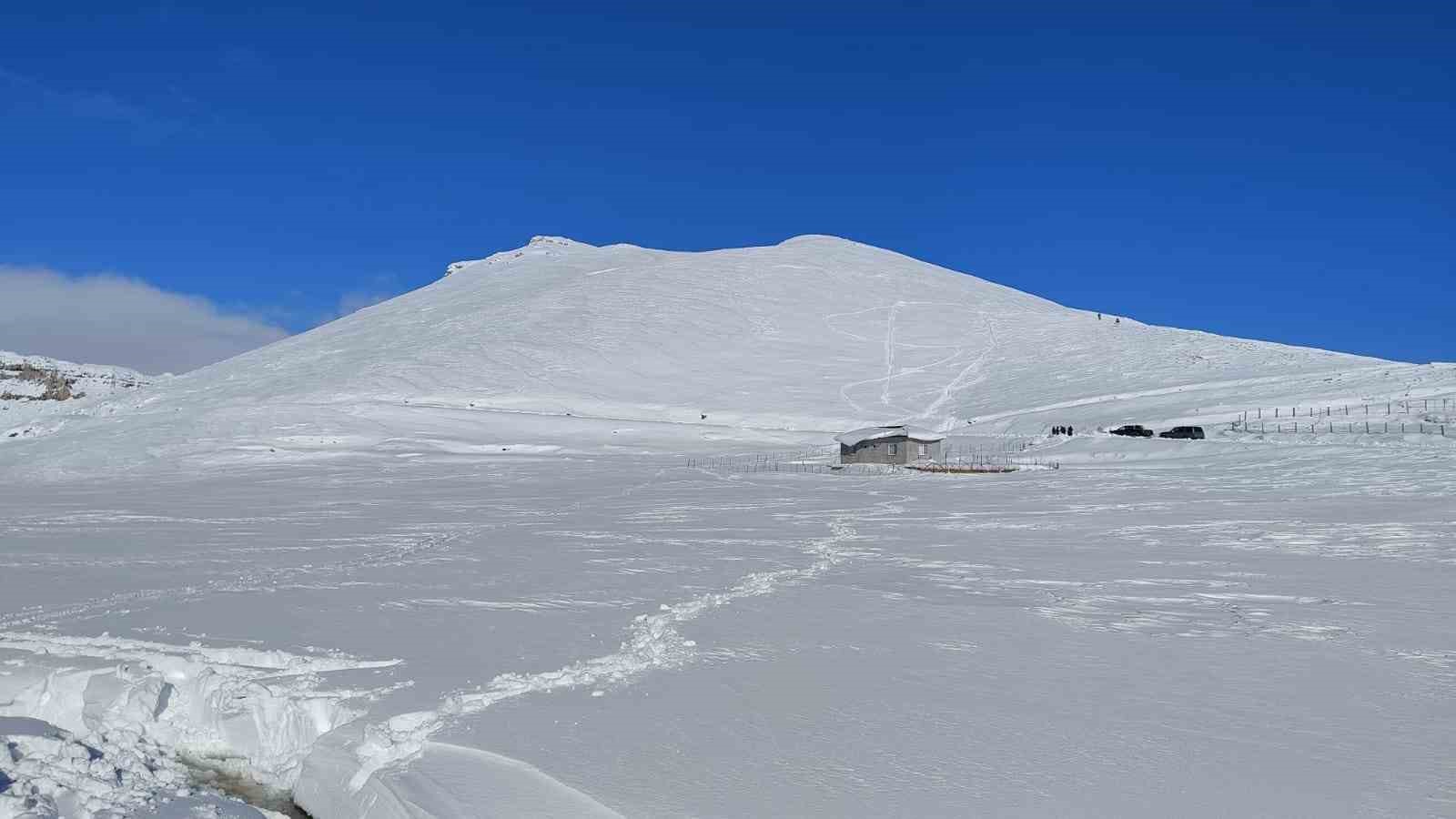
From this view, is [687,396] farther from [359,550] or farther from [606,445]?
[359,550]

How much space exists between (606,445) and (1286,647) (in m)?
57.7

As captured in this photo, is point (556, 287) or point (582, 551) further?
point (556, 287)

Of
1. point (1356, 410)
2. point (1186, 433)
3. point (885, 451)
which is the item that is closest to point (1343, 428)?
point (1186, 433)

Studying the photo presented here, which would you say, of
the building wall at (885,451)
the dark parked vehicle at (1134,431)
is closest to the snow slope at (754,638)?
the building wall at (885,451)

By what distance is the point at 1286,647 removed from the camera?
12180 mm

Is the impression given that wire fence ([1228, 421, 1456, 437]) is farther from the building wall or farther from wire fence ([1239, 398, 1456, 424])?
the building wall

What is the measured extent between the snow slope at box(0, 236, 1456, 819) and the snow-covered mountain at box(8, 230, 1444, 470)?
22.4 metres

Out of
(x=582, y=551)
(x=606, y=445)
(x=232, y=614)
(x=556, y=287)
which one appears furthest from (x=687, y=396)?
(x=232, y=614)

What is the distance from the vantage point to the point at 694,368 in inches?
3915

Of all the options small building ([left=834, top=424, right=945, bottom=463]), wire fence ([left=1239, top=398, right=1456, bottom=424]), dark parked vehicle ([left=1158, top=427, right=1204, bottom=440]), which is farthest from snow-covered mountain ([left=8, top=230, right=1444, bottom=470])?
small building ([left=834, top=424, right=945, bottom=463])

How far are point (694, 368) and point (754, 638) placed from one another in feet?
285

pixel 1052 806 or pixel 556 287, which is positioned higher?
pixel 556 287

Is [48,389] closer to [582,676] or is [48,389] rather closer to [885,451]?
[885,451]

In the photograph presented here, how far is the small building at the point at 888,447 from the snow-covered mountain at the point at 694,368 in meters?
17.4
